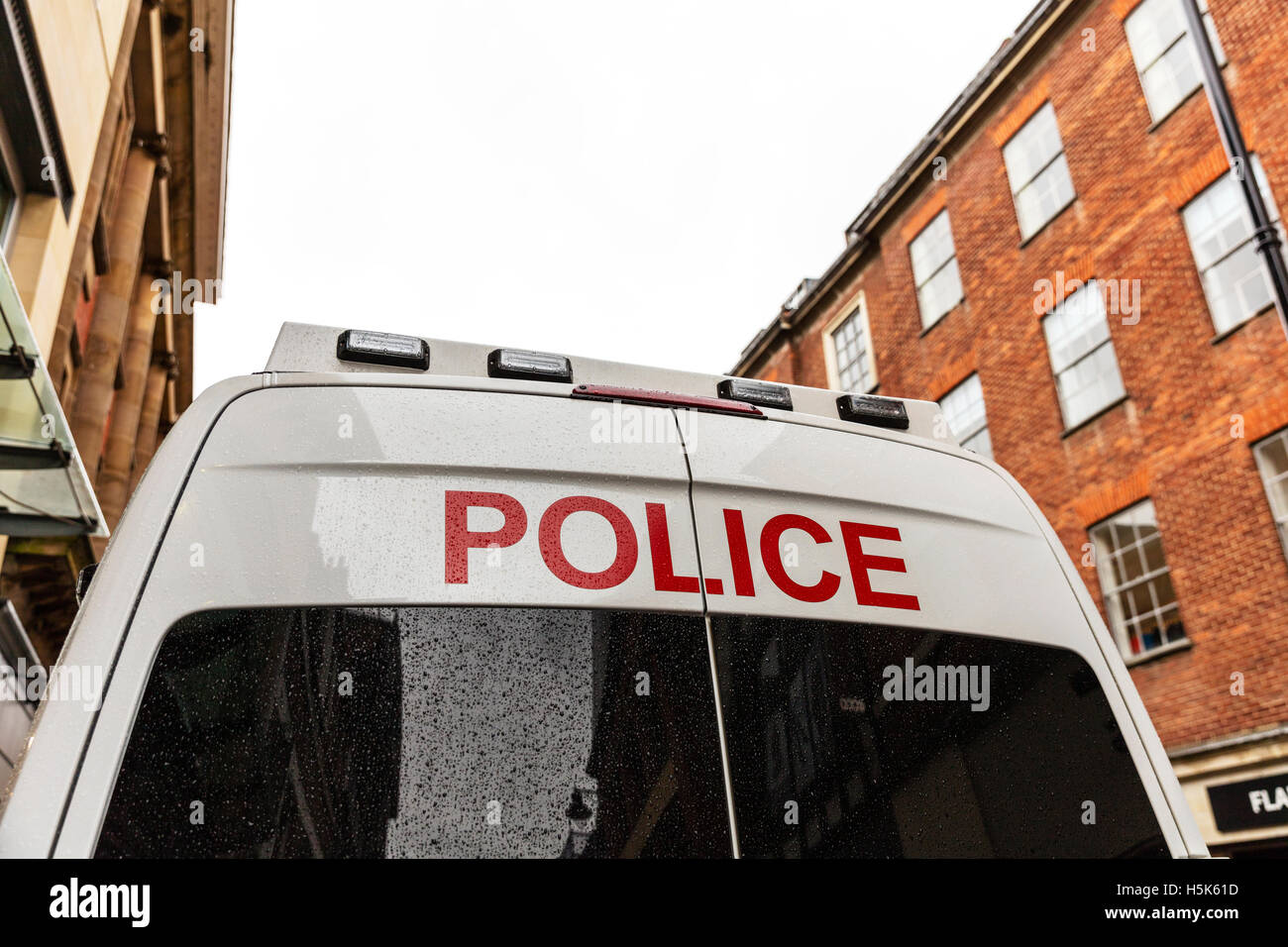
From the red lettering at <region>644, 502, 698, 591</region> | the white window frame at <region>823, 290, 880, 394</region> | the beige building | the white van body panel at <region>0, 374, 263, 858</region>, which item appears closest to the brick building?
the white window frame at <region>823, 290, 880, 394</region>

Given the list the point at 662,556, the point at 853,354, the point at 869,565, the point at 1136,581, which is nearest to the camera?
the point at 662,556

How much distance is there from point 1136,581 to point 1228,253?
169 inches

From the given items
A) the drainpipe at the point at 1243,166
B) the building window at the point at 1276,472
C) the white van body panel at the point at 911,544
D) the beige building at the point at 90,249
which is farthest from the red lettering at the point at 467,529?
the building window at the point at 1276,472

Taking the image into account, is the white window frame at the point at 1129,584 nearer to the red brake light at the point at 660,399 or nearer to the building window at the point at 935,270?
the building window at the point at 935,270

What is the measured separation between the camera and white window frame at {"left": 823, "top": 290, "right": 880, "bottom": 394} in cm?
2022

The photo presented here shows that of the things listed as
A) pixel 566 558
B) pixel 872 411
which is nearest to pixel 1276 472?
pixel 872 411

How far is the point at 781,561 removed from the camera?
1780 mm

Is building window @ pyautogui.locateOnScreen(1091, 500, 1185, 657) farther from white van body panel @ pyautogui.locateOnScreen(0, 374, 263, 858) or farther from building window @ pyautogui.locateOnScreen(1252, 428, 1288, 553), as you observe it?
white van body panel @ pyautogui.locateOnScreen(0, 374, 263, 858)

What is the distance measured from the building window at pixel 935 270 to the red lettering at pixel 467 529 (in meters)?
17.1

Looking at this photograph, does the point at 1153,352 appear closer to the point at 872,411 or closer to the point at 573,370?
the point at 872,411
